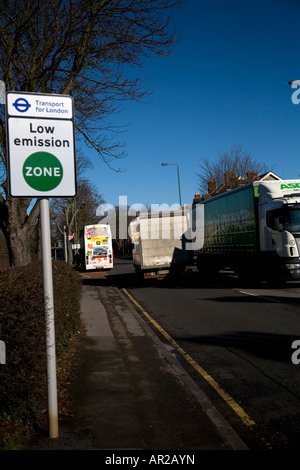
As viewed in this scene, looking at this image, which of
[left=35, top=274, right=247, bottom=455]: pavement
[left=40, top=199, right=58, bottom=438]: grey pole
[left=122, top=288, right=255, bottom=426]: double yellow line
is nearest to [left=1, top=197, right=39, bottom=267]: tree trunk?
[left=122, top=288, right=255, bottom=426]: double yellow line

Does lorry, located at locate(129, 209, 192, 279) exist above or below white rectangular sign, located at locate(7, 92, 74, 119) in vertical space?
below

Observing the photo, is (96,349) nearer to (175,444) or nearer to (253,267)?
(175,444)

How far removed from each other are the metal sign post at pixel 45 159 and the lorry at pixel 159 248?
1590 centimetres

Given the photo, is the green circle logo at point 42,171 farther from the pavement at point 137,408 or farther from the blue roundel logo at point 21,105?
the pavement at point 137,408

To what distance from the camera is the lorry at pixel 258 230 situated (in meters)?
15.7

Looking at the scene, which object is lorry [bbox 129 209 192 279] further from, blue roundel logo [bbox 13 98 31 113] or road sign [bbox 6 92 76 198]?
blue roundel logo [bbox 13 98 31 113]

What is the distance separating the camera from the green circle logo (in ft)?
13.3

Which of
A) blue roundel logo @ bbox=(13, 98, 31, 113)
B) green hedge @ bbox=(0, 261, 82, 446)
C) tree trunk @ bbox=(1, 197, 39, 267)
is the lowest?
green hedge @ bbox=(0, 261, 82, 446)

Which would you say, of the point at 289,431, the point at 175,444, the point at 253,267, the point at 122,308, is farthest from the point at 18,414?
the point at 253,267

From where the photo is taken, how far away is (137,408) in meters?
4.93

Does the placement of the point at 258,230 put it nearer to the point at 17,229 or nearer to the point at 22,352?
the point at 17,229

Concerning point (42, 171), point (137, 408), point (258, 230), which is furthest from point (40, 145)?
point (258, 230)

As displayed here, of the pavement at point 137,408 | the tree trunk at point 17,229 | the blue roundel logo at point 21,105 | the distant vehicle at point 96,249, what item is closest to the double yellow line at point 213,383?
the pavement at point 137,408
